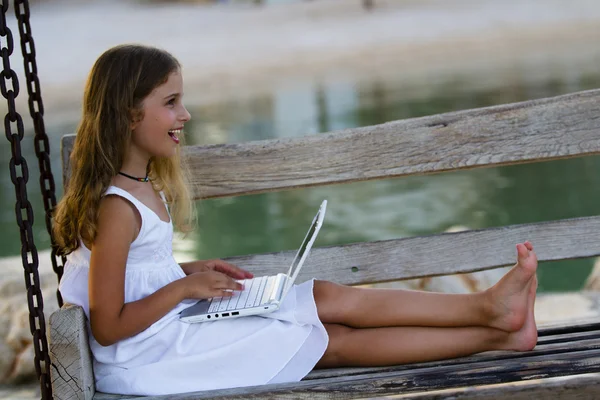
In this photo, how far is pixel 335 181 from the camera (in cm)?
313

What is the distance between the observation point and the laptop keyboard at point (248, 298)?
2.49 meters

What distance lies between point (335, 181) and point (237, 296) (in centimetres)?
71

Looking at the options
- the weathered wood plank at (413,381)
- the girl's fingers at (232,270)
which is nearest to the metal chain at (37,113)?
the girl's fingers at (232,270)

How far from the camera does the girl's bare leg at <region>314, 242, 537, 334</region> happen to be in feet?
8.27

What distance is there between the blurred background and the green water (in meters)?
0.02

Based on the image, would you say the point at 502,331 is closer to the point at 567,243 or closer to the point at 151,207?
the point at 567,243

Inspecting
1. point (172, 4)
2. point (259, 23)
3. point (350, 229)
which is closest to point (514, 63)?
point (259, 23)

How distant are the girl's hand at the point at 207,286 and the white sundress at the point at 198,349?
80mm

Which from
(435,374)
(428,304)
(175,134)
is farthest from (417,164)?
(435,374)

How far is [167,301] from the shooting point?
248 centimetres

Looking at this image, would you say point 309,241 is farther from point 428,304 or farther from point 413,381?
point 413,381

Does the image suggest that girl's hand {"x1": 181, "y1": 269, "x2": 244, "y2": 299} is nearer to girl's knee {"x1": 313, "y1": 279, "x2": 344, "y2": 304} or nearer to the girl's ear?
girl's knee {"x1": 313, "y1": 279, "x2": 344, "y2": 304}

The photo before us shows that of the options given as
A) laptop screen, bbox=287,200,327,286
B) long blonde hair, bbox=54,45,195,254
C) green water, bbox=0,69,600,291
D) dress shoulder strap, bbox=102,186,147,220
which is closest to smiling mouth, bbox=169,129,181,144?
long blonde hair, bbox=54,45,195,254

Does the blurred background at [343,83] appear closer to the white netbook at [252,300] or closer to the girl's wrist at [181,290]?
the white netbook at [252,300]
